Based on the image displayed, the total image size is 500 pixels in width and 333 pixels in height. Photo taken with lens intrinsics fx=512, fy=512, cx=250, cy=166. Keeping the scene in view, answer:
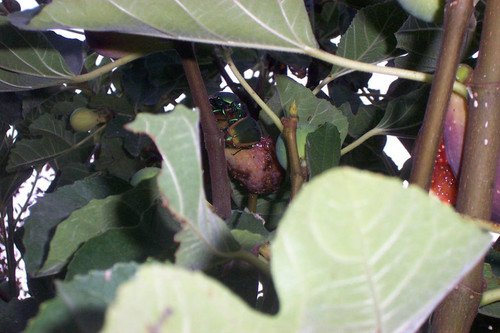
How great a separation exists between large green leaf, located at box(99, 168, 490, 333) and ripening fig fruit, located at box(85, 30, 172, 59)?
0.44 metres

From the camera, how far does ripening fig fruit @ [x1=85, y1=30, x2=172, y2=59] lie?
0.57 meters

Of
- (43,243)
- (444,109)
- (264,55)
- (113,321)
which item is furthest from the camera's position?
(264,55)

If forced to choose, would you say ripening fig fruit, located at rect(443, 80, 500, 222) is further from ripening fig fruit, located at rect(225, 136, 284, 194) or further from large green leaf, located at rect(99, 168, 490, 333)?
ripening fig fruit, located at rect(225, 136, 284, 194)

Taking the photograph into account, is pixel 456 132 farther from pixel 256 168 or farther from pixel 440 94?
pixel 256 168

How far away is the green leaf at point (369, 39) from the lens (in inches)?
32.1

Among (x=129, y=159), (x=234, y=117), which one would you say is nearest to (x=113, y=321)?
(x=234, y=117)

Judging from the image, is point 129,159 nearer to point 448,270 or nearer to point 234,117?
point 234,117

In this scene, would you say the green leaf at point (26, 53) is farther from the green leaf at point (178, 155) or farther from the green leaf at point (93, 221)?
the green leaf at point (178, 155)

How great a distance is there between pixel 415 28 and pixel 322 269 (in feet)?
1.77

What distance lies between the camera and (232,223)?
516mm

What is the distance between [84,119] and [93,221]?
2.68 feet

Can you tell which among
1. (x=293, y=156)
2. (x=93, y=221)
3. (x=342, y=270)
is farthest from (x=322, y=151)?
(x=342, y=270)

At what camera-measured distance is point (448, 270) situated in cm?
22

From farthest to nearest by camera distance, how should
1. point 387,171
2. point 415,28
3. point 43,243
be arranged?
point 387,171
point 415,28
point 43,243
